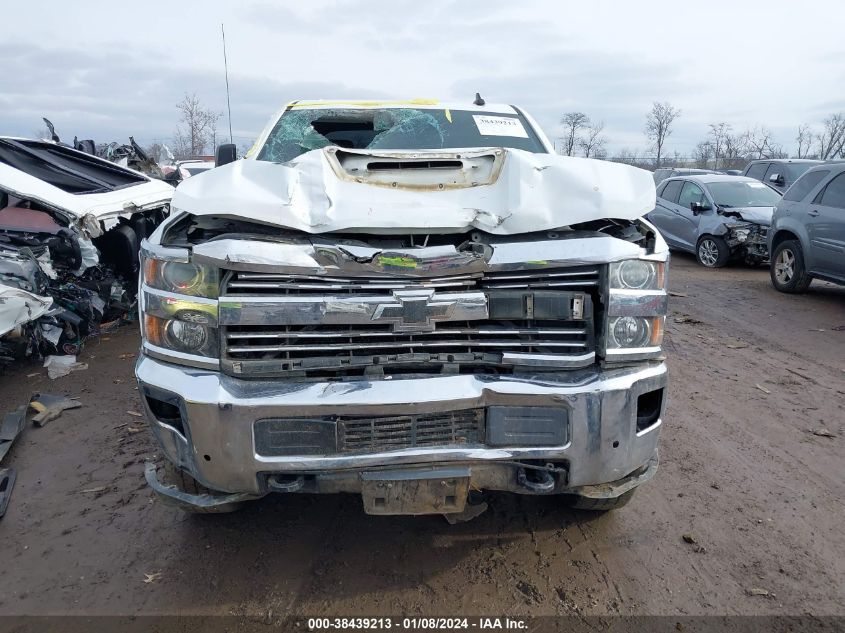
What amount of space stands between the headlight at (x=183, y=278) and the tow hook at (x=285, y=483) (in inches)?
27.8

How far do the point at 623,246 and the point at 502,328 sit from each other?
1.80 feet

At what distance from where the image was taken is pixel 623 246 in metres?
2.26

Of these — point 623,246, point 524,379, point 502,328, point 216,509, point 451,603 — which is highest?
point 623,246

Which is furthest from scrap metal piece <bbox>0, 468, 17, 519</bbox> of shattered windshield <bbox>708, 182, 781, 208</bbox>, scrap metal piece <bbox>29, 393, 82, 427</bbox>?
shattered windshield <bbox>708, 182, 781, 208</bbox>

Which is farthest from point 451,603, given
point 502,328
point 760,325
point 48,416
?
point 760,325

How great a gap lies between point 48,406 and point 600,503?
3.84m

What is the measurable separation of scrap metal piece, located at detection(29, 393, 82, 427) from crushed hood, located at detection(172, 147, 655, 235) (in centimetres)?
265

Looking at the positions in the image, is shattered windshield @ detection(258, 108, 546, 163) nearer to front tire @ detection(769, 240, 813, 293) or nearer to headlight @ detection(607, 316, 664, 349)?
headlight @ detection(607, 316, 664, 349)

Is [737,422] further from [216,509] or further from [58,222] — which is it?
[58,222]

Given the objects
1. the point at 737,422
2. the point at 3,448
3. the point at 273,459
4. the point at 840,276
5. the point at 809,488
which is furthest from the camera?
the point at 840,276

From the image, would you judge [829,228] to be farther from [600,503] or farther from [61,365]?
[61,365]

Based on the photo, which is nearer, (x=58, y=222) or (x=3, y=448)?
(x=3, y=448)

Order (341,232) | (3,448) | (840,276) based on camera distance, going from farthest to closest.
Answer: (840,276)
(3,448)
(341,232)

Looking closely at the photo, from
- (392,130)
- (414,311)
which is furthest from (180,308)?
(392,130)
